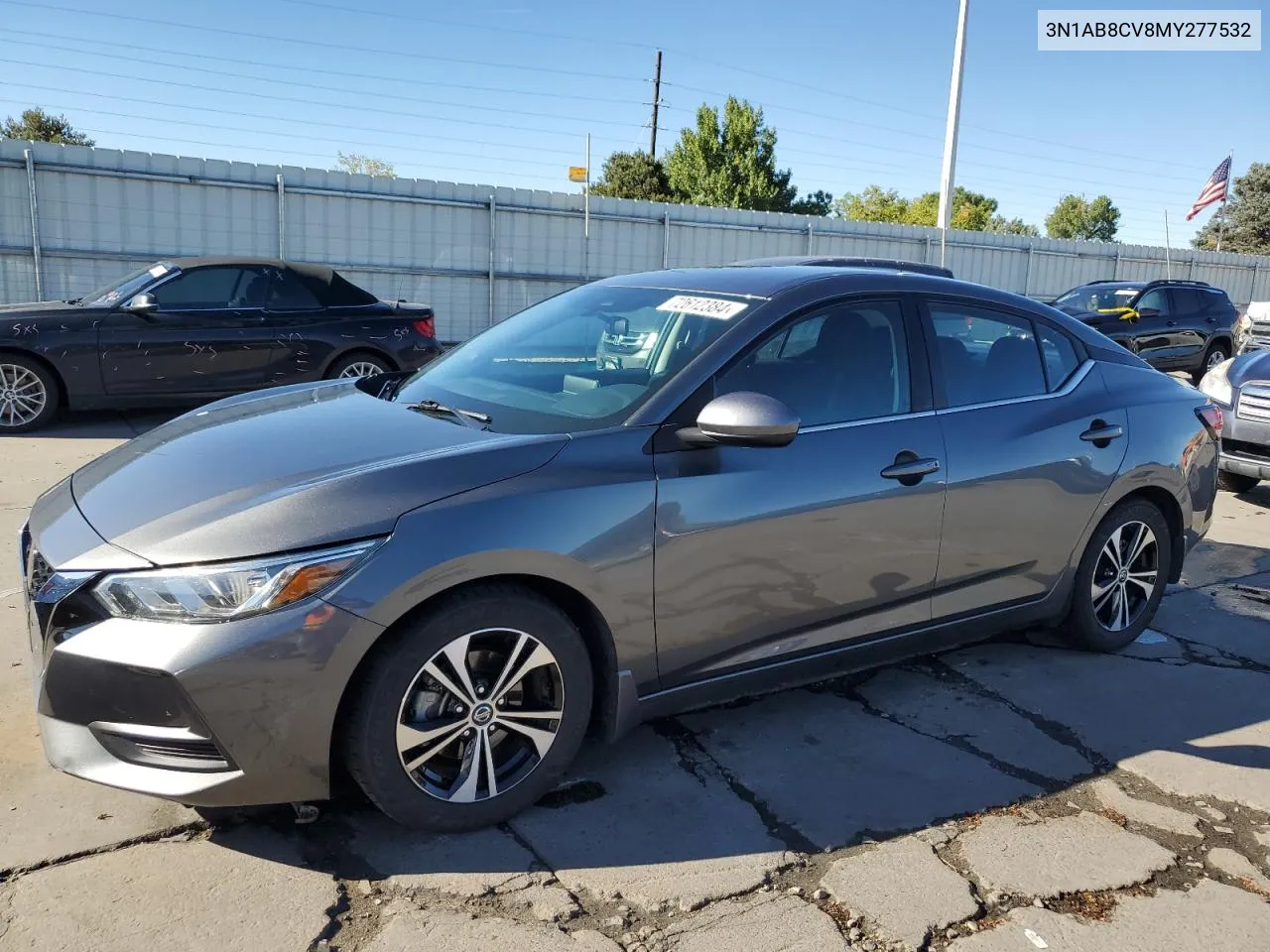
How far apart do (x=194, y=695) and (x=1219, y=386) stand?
8.12m

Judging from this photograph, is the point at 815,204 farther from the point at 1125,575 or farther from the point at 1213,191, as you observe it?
the point at 1125,575

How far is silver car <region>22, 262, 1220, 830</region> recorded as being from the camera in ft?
8.18

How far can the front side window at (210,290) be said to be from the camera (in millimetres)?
8828

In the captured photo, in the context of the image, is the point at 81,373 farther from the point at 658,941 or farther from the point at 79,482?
the point at 658,941

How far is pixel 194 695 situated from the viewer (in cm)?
241

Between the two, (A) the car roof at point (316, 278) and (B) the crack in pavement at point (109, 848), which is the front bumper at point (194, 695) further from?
(A) the car roof at point (316, 278)

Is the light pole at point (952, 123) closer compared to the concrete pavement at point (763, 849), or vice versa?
the concrete pavement at point (763, 849)

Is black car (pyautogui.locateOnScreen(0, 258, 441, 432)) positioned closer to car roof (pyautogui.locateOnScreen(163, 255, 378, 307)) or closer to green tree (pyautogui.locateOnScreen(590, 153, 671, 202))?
car roof (pyautogui.locateOnScreen(163, 255, 378, 307))

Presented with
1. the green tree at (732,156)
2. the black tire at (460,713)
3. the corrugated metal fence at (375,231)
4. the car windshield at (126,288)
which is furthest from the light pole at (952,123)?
the green tree at (732,156)

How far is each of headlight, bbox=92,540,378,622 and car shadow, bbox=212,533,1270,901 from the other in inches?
29.3

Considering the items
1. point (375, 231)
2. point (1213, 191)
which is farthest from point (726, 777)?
point (1213, 191)

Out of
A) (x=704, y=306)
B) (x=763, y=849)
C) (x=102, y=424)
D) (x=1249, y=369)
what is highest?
(x=704, y=306)

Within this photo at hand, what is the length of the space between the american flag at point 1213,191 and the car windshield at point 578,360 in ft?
71.9

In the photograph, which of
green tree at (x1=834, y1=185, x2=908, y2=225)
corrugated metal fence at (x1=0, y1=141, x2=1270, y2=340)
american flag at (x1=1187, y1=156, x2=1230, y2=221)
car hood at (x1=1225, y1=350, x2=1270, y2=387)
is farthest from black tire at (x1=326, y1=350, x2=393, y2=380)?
green tree at (x1=834, y1=185, x2=908, y2=225)
